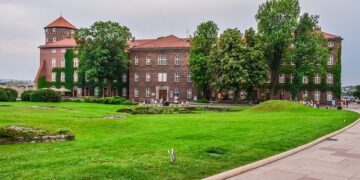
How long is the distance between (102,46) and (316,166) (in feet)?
210

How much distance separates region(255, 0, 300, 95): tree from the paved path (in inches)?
1773

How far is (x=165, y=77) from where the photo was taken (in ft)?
260

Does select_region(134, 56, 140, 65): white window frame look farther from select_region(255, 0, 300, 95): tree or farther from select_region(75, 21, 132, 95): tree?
select_region(255, 0, 300, 95): tree

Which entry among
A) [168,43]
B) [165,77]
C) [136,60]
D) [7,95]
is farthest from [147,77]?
[7,95]

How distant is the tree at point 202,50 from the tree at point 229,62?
115 inches

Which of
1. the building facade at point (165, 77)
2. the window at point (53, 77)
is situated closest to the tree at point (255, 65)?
the building facade at point (165, 77)

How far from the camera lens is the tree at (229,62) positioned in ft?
190

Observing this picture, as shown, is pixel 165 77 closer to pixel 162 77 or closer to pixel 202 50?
pixel 162 77

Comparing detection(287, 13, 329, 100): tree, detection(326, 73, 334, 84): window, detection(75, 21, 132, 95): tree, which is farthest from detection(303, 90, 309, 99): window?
detection(75, 21, 132, 95): tree

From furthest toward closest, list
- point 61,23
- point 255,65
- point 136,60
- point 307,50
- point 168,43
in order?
point 61,23 < point 136,60 < point 168,43 < point 307,50 < point 255,65

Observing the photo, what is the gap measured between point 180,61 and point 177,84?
448cm

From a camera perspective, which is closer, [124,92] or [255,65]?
[255,65]

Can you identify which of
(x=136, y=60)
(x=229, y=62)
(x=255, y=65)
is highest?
(x=136, y=60)

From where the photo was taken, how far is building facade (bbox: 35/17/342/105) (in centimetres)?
7152
